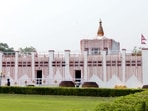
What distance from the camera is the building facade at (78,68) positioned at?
3520cm

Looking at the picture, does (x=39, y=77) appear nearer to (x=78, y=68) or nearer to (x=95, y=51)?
(x=78, y=68)

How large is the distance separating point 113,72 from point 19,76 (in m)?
9.54

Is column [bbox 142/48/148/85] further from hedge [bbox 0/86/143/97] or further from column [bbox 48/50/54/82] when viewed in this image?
hedge [bbox 0/86/143/97]

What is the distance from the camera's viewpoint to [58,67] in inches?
1454

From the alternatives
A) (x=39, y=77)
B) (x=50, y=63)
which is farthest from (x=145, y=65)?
(x=39, y=77)

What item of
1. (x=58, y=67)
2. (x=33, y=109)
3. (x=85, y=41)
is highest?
(x=85, y=41)

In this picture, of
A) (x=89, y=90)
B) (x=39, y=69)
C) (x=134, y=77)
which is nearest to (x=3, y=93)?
(x=89, y=90)

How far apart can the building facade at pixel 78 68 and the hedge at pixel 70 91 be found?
35.7ft

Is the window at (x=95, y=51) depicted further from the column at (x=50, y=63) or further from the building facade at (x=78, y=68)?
the column at (x=50, y=63)

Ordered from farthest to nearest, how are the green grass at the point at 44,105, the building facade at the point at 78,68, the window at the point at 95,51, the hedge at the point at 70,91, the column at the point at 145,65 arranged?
1. the window at the point at 95,51
2. the building facade at the point at 78,68
3. the column at the point at 145,65
4. the hedge at the point at 70,91
5. the green grass at the point at 44,105

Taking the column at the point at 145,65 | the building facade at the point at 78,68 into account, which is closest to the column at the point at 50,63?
the building facade at the point at 78,68

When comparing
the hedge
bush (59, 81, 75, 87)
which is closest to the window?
bush (59, 81, 75, 87)

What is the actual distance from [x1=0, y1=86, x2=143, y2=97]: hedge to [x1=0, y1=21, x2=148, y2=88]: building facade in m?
10.9

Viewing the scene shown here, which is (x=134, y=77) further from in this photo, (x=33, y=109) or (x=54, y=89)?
(x=33, y=109)
